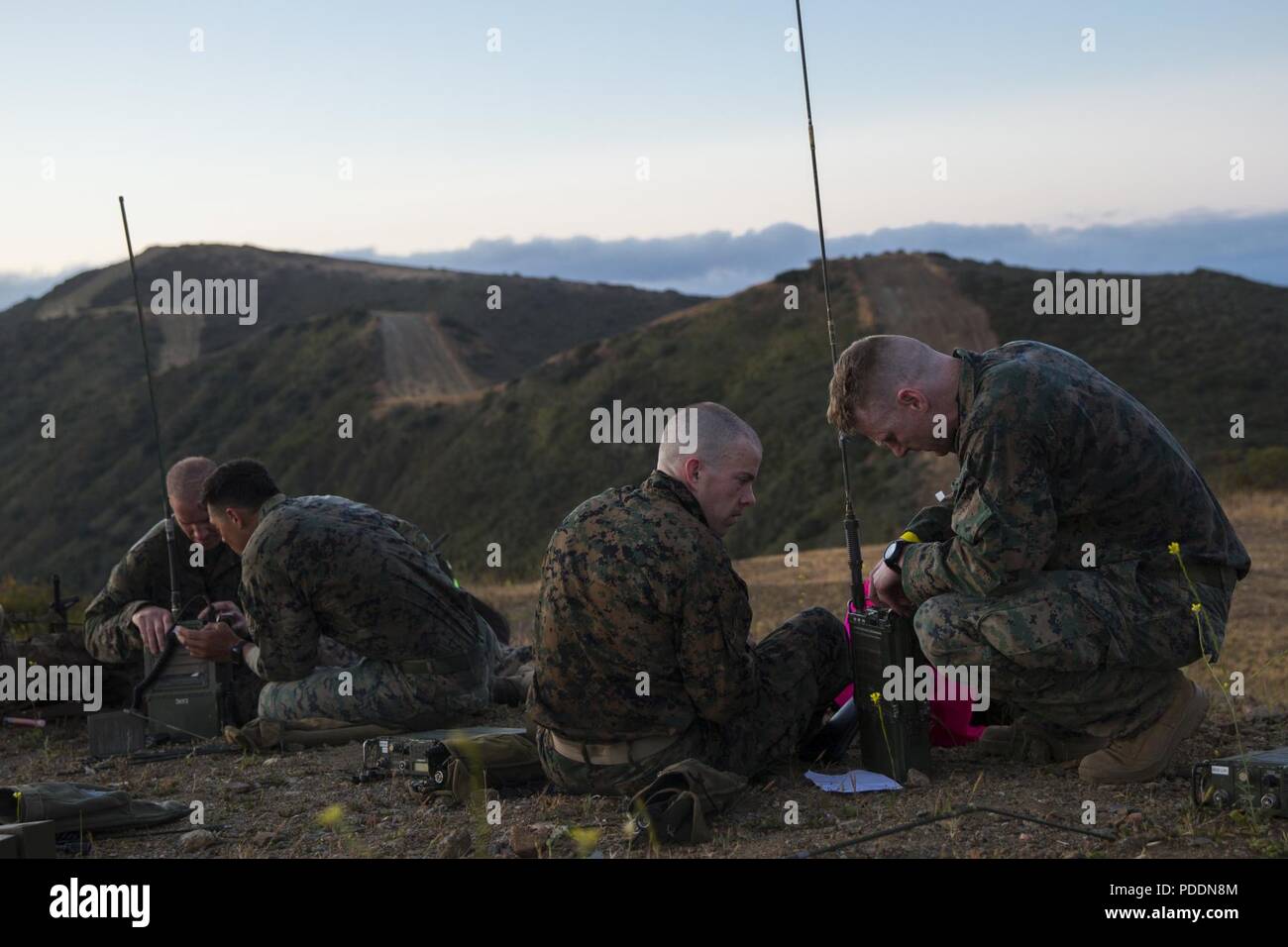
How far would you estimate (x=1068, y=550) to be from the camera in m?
4.82

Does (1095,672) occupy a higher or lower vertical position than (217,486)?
lower

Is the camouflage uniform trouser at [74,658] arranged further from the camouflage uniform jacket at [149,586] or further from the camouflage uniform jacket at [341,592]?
the camouflage uniform jacket at [341,592]

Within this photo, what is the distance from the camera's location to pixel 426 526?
47125 mm

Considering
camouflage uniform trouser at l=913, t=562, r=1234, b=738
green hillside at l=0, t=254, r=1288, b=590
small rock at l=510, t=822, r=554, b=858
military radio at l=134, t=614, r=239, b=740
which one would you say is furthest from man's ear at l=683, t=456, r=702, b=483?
green hillside at l=0, t=254, r=1288, b=590

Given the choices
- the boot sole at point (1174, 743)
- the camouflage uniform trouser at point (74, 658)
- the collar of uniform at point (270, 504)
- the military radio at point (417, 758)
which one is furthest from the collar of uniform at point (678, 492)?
the camouflage uniform trouser at point (74, 658)

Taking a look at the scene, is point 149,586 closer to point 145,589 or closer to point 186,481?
point 145,589

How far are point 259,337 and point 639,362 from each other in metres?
26.1

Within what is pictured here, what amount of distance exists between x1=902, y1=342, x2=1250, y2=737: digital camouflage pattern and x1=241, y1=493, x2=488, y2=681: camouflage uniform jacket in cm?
272

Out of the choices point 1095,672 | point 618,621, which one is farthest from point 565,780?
point 1095,672

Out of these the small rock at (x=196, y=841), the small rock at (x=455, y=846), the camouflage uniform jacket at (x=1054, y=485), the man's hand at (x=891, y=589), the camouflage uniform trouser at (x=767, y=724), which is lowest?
the small rock at (x=196, y=841)

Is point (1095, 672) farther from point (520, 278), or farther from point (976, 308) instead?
point (520, 278)

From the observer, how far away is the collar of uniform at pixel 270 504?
6.59m

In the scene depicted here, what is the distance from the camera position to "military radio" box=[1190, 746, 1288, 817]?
13.5 feet

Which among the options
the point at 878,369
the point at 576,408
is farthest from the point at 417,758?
the point at 576,408
